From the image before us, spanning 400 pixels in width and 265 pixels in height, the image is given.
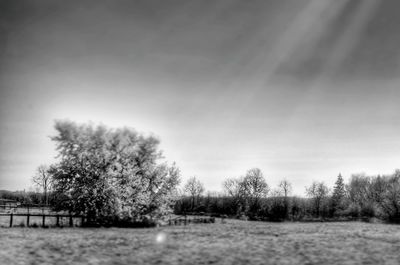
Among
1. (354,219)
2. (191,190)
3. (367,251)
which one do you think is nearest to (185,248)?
(367,251)

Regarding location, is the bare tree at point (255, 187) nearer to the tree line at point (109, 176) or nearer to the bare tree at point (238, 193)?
the bare tree at point (238, 193)

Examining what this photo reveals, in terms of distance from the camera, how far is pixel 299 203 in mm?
120500

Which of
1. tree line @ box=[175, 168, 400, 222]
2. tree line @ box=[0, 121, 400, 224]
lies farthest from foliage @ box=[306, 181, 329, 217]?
tree line @ box=[0, 121, 400, 224]

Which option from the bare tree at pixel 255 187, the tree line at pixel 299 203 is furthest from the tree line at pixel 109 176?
the bare tree at pixel 255 187

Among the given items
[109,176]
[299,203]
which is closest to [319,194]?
[299,203]

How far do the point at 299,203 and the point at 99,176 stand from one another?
97.1 meters

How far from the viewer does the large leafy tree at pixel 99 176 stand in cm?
3388

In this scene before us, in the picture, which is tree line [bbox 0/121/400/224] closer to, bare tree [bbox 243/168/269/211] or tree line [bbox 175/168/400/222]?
tree line [bbox 175/168/400/222]

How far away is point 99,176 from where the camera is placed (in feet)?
114

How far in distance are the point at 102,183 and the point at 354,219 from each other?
6262 cm

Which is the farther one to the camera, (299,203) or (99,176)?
(299,203)

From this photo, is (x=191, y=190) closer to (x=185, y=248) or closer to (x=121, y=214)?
(x=121, y=214)

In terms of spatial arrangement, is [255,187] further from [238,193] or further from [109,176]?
[109,176]

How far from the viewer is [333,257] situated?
15984mm
